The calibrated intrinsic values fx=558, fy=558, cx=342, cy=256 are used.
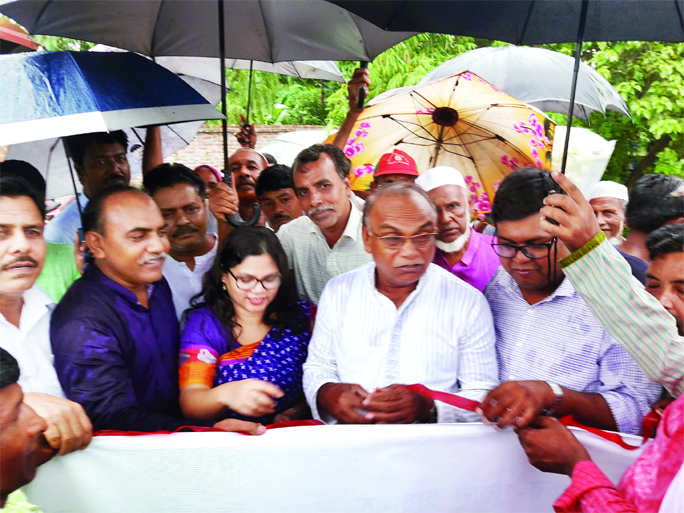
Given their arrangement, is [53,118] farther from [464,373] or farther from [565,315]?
[565,315]

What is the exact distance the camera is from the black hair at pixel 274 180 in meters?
4.09

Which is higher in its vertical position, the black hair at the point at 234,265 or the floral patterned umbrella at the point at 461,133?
the floral patterned umbrella at the point at 461,133

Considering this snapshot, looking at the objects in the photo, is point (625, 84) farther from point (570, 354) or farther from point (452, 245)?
point (570, 354)

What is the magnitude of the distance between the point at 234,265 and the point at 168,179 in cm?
90

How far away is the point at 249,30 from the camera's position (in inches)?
170

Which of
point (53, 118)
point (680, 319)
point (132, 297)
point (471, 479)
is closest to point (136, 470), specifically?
point (132, 297)

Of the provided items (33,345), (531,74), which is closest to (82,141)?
(33,345)

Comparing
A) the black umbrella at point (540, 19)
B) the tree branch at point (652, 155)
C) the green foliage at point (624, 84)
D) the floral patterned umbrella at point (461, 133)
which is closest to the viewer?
the black umbrella at point (540, 19)

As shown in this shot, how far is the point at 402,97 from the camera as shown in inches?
168

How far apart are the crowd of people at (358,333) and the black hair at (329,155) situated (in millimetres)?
841

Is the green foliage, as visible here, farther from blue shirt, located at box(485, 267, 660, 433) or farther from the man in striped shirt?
the man in striped shirt

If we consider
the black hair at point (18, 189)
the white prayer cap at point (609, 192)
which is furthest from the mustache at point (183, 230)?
the white prayer cap at point (609, 192)

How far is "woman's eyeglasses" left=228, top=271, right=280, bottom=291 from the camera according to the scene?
2453mm

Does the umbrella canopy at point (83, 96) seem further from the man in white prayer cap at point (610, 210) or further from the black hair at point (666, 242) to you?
the man in white prayer cap at point (610, 210)
